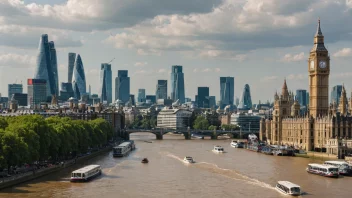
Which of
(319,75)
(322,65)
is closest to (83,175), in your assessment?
(319,75)

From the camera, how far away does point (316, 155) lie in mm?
112250

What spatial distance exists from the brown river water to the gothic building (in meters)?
15.3

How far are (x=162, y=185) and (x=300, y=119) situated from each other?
229 ft

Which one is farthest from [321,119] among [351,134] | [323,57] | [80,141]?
[80,141]

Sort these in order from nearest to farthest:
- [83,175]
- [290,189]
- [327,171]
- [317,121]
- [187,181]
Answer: [290,189] < [83,175] < [187,181] < [327,171] < [317,121]

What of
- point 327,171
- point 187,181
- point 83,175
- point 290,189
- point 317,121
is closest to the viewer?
point 290,189

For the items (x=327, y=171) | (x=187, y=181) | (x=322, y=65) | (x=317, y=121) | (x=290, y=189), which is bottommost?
(x=187, y=181)

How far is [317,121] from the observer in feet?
415

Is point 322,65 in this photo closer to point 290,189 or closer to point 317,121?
point 317,121

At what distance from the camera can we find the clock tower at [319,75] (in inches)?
5305

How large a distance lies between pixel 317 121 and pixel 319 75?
13.5 meters

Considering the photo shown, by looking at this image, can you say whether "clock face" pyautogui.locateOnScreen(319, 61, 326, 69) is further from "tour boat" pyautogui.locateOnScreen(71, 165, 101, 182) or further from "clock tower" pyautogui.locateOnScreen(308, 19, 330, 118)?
"tour boat" pyautogui.locateOnScreen(71, 165, 101, 182)

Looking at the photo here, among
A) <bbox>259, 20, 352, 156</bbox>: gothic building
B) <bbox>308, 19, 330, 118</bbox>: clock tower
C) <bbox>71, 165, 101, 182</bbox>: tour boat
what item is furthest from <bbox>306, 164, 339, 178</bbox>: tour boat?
<bbox>308, 19, 330, 118</bbox>: clock tower

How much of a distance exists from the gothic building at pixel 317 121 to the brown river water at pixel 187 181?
15.3 m
